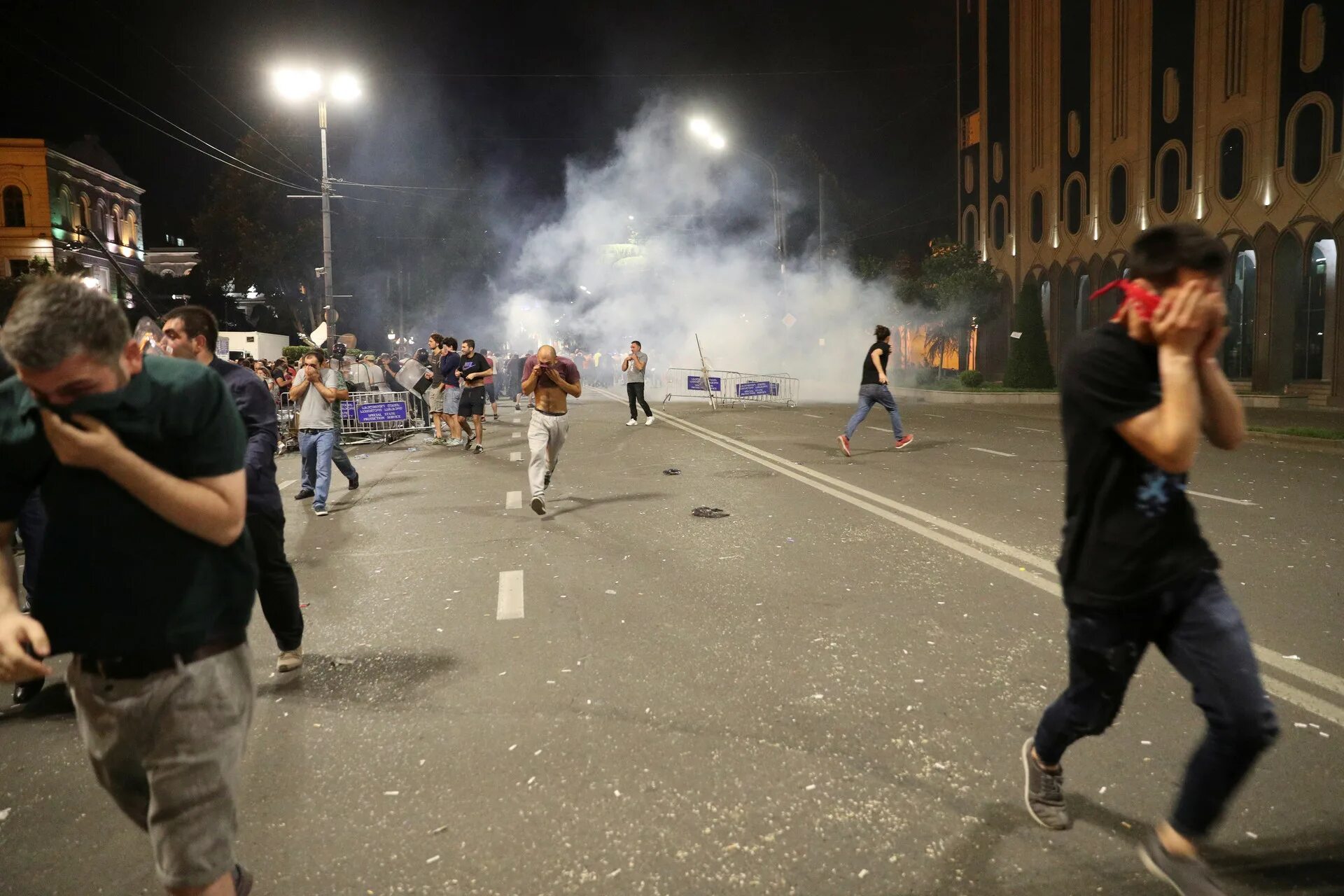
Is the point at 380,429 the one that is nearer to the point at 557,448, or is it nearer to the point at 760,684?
the point at 557,448

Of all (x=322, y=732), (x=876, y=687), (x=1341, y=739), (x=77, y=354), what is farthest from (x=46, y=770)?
(x=1341, y=739)

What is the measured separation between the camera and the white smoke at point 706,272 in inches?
1716

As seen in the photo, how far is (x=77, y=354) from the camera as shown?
190cm

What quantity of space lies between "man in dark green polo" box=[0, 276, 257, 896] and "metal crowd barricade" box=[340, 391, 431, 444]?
16876mm

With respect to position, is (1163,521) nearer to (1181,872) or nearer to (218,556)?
(1181,872)

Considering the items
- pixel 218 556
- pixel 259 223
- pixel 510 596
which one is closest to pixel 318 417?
pixel 510 596

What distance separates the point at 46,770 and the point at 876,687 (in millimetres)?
3369

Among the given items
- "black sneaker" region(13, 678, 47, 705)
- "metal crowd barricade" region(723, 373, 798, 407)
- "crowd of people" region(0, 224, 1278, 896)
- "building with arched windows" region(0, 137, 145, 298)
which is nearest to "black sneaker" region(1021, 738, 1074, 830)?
"crowd of people" region(0, 224, 1278, 896)

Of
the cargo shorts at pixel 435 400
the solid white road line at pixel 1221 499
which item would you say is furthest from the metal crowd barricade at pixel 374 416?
the solid white road line at pixel 1221 499

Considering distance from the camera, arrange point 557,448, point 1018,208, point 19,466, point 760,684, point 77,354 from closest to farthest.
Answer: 1. point 77,354
2. point 19,466
3. point 760,684
4. point 557,448
5. point 1018,208

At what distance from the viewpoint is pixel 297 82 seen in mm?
20625

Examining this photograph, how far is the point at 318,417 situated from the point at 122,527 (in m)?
8.56

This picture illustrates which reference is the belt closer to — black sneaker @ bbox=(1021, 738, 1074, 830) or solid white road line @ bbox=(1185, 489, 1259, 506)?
black sneaker @ bbox=(1021, 738, 1074, 830)

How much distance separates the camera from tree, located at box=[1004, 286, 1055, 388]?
28.3 metres
